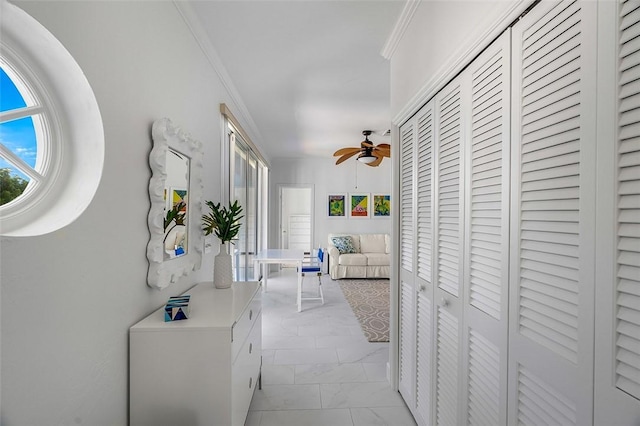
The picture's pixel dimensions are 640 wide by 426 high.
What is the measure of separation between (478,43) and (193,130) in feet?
5.71

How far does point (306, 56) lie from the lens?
2.52 metres

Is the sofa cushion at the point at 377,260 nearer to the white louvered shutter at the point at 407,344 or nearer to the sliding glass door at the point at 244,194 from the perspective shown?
the sliding glass door at the point at 244,194

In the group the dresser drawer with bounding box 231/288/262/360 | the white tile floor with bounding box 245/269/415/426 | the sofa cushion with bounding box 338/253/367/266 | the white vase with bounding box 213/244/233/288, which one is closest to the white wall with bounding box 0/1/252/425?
the white vase with bounding box 213/244/233/288

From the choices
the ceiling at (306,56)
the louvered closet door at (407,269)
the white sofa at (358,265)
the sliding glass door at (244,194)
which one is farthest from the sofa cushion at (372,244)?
the louvered closet door at (407,269)

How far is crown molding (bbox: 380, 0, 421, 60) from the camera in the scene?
185cm

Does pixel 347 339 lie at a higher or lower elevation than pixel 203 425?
lower

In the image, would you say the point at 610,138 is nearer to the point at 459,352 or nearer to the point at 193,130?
the point at 459,352

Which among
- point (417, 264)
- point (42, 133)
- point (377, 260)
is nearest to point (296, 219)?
point (377, 260)

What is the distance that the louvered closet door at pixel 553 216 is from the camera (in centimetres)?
80

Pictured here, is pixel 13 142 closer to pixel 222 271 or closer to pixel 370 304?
pixel 222 271

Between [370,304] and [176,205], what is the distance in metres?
3.47

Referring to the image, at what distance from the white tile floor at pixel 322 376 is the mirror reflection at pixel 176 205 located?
48.1 inches

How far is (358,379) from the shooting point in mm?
2502

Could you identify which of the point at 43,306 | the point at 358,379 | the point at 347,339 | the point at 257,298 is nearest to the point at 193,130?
the point at 257,298
